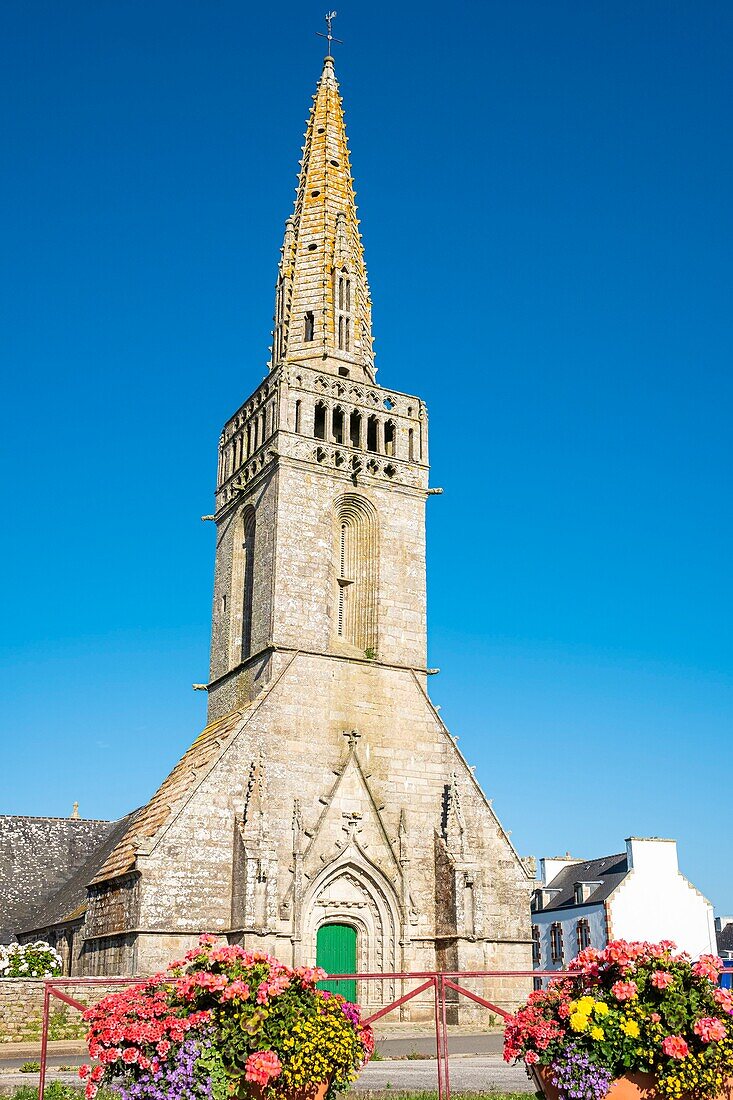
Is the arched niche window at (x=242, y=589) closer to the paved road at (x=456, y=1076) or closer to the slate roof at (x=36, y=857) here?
the slate roof at (x=36, y=857)

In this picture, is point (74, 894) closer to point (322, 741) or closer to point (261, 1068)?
point (322, 741)

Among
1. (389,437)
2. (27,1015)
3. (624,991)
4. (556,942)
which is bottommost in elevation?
(27,1015)

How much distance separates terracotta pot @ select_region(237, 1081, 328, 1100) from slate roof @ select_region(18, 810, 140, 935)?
2056cm

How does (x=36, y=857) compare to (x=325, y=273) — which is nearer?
(x=325, y=273)

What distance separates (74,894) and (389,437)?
645 inches

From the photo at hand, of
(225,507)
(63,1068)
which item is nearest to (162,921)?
(63,1068)

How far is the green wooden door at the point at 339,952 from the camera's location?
2286 centimetres

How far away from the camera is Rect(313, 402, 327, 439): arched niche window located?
2786 cm

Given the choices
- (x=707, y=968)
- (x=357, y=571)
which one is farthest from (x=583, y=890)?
(x=707, y=968)

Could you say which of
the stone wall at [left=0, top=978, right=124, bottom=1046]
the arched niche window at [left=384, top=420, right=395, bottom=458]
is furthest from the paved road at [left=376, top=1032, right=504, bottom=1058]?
the arched niche window at [left=384, top=420, right=395, bottom=458]

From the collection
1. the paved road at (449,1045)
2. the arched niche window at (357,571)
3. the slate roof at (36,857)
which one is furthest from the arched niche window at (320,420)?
the slate roof at (36,857)

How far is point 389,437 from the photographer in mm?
28906

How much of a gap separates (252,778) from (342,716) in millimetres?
3069

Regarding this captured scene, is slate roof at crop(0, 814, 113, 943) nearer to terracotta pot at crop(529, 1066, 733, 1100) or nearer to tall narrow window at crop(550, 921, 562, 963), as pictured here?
tall narrow window at crop(550, 921, 562, 963)
